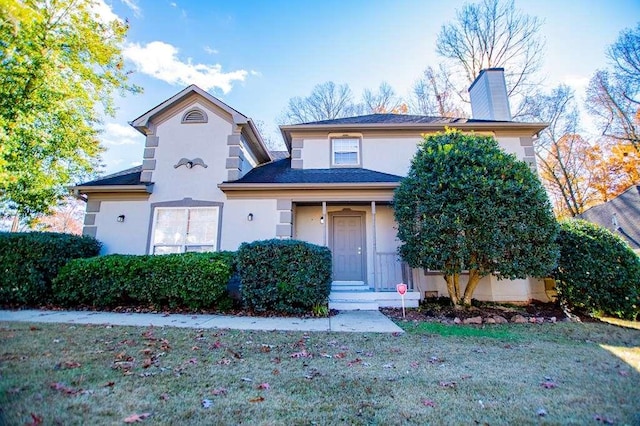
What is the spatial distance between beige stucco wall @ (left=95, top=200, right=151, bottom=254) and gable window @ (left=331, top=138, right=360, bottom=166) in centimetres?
612

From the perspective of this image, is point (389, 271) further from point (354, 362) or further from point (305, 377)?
point (305, 377)

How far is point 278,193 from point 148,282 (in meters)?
3.99

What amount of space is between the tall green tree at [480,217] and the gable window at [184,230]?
559 centimetres

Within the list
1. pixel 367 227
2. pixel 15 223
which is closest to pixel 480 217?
pixel 367 227

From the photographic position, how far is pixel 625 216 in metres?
13.3

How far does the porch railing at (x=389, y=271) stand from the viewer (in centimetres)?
866

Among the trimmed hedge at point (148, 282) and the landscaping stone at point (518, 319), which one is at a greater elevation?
the trimmed hedge at point (148, 282)

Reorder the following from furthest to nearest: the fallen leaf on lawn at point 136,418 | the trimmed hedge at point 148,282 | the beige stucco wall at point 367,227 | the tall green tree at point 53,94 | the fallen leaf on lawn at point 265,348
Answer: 1. the tall green tree at point 53,94
2. the beige stucco wall at point 367,227
3. the trimmed hedge at point 148,282
4. the fallen leaf on lawn at point 265,348
5. the fallen leaf on lawn at point 136,418

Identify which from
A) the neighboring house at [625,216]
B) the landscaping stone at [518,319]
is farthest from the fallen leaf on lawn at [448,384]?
the neighboring house at [625,216]

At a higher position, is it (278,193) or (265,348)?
(278,193)

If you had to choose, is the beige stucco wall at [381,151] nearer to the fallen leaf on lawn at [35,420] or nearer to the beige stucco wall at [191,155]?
the beige stucco wall at [191,155]

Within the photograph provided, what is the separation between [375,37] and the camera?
11297 millimetres

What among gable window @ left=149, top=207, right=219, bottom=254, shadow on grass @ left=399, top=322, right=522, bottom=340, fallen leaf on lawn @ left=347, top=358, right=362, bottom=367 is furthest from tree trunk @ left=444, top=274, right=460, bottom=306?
gable window @ left=149, top=207, right=219, bottom=254

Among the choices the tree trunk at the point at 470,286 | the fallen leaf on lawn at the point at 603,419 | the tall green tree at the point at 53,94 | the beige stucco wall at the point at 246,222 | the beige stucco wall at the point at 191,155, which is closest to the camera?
the fallen leaf on lawn at the point at 603,419
